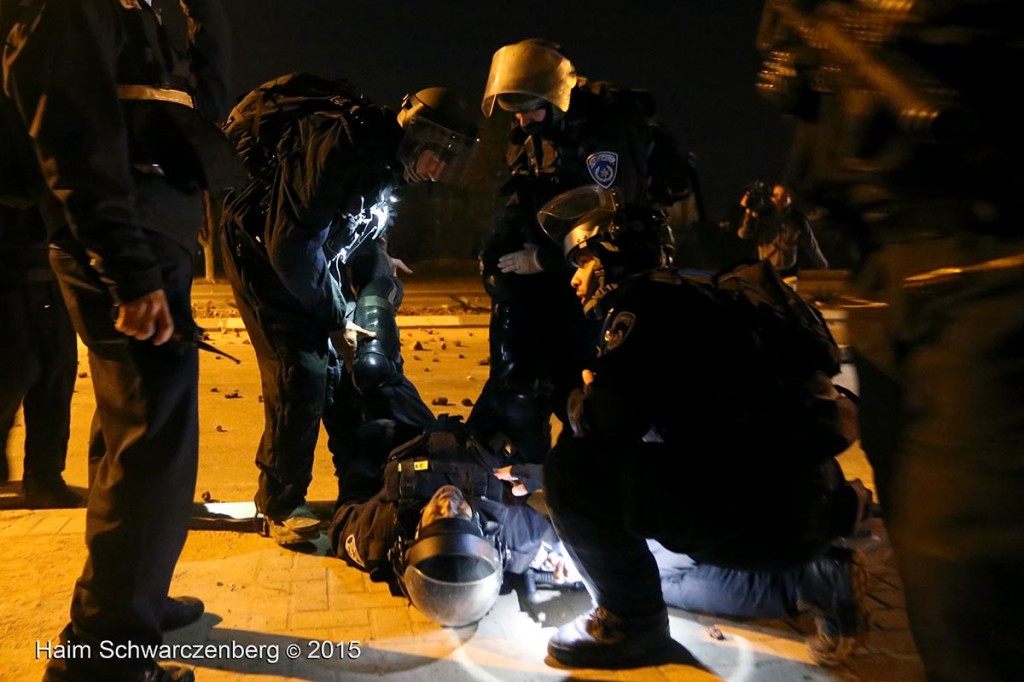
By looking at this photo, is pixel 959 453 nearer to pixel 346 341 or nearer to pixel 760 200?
pixel 346 341

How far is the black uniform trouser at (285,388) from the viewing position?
11.5 ft

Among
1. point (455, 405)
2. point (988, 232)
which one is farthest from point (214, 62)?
point (455, 405)

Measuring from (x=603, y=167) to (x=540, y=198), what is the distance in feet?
1.15

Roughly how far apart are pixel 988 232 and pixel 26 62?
6.62 feet

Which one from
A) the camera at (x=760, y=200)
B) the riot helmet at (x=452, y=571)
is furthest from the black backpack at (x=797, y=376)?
the camera at (x=760, y=200)

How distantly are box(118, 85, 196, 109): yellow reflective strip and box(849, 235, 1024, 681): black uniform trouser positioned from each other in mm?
1803

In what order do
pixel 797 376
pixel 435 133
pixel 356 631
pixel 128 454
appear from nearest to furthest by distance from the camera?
pixel 128 454
pixel 797 376
pixel 356 631
pixel 435 133

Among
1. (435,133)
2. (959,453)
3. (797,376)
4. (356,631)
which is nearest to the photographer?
→ (959,453)

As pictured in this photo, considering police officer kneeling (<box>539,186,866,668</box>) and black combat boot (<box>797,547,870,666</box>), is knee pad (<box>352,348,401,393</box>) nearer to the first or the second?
police officer kneeling (<box>539,186,866,668</box>)

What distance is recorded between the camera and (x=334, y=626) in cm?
268

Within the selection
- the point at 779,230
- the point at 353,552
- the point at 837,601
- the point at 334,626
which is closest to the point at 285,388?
the point at 353,552

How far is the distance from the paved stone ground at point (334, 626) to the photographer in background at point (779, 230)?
4511 millimetres

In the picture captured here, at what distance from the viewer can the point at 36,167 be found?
7.94ft

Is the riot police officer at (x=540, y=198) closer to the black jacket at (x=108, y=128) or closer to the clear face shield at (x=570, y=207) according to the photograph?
the clear face shield at (x=570, y=207)
